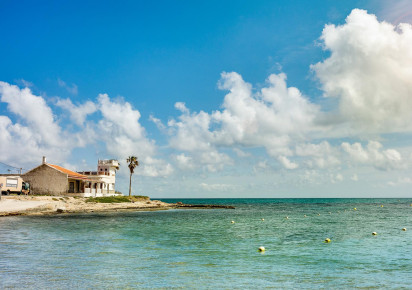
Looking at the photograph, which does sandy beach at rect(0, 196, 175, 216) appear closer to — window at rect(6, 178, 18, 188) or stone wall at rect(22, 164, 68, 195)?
stone wall at rect(22, 164, 68, 195)

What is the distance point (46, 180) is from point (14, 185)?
252 inches

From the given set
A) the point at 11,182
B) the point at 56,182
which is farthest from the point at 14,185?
the point at 56,182

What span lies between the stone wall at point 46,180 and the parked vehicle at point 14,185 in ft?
5.22

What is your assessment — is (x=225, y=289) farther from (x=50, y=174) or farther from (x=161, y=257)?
(x=50, y=174)

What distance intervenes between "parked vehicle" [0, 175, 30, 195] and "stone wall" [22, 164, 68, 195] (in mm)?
1592

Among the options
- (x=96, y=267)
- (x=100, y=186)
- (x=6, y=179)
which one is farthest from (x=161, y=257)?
(x=100, y=186)

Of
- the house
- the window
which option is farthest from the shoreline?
the window

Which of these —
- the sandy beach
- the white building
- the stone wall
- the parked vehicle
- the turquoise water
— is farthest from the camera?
the white building

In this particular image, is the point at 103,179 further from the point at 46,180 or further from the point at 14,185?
the point at 14,185

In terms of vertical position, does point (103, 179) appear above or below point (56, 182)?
above

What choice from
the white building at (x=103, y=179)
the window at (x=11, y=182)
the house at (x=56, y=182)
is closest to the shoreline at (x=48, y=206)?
the house at (x=56, y=182)

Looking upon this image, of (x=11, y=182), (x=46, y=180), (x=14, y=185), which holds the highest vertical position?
(x=46, y=180)

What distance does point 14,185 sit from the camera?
70.1 m

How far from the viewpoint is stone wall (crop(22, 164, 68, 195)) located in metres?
73.9
